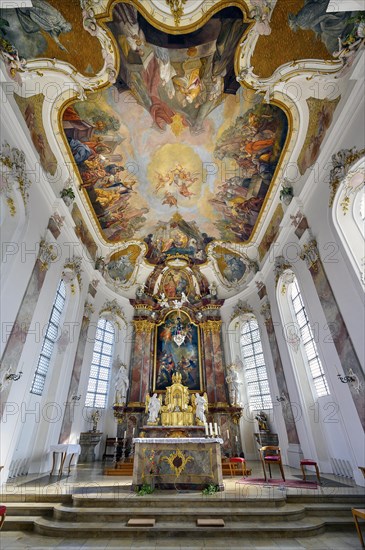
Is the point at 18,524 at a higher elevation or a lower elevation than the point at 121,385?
lower

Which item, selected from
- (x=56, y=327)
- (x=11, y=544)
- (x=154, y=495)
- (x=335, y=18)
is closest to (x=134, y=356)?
(x=56, y=327)

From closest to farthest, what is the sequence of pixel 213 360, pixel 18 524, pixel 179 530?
pixel 179 530 < pixel 18 524 < pixel 213 360

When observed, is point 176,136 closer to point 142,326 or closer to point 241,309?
point 241,309

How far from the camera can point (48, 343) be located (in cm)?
1016

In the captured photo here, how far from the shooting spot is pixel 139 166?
11.5 metres

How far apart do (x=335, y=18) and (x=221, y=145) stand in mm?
4751

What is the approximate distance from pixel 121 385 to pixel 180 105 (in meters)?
12.3

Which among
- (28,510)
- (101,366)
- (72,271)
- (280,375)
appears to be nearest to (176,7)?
(72,271)

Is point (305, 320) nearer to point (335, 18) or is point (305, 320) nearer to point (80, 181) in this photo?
point (335, 18)

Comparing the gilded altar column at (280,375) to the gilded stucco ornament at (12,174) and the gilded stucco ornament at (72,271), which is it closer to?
the gilded stucco ornament at (72,271)

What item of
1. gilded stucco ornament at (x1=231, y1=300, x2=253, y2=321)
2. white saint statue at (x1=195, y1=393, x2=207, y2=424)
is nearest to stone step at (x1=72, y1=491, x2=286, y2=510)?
white saint statue at (x1=195, y1=393, x2=207, y2=424)

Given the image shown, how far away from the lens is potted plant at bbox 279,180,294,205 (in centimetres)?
1022

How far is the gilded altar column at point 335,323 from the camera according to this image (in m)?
6.84

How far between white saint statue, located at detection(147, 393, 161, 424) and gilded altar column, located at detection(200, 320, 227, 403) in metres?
2.83
